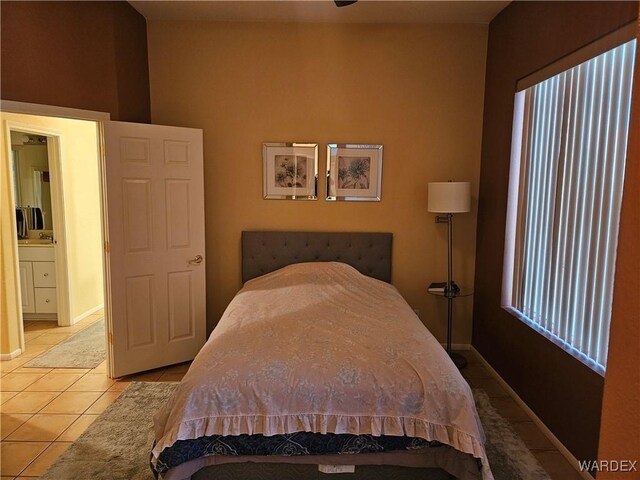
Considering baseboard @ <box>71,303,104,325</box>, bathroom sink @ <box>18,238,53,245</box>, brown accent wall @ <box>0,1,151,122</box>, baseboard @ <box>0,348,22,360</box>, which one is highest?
brown accent wall @ <box>0,1,151,122</box>

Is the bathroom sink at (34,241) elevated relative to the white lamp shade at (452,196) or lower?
lower

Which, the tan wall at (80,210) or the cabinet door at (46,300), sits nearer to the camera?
the tan wall at (80,210)

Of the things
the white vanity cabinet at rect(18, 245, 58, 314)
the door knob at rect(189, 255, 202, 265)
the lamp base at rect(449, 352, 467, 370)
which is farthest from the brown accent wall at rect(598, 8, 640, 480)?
the white vanity cabinet at rect(18, 245, 58, 314)

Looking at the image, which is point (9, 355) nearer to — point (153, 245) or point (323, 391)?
point (153, 245)

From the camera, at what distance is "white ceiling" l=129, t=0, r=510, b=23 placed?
3.47m

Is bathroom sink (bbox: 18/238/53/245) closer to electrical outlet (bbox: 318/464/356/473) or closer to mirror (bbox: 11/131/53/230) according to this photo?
mirror (bbox: 11/131/53/230)

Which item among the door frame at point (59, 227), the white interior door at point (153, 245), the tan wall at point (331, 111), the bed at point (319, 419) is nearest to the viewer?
the bed at point (319, 419)

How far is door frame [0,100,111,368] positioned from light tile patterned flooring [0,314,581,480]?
0.87 feet

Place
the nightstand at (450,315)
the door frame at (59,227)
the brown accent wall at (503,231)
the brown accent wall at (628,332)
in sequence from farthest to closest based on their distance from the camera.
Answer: the door frame at (59,227), the nightstand at (450,315), the brown accent wall at (503,231), the brown accent wall at (628,332)

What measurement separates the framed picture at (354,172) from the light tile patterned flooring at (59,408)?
6.30 feet

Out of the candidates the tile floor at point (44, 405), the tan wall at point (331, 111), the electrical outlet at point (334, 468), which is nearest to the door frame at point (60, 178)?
the tile floor at point (44, 405)

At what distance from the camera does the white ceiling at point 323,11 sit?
11.4 feet

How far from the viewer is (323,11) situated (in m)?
3.66

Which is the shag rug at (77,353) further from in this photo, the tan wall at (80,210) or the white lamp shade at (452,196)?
the white lamp shade at (452,196)
